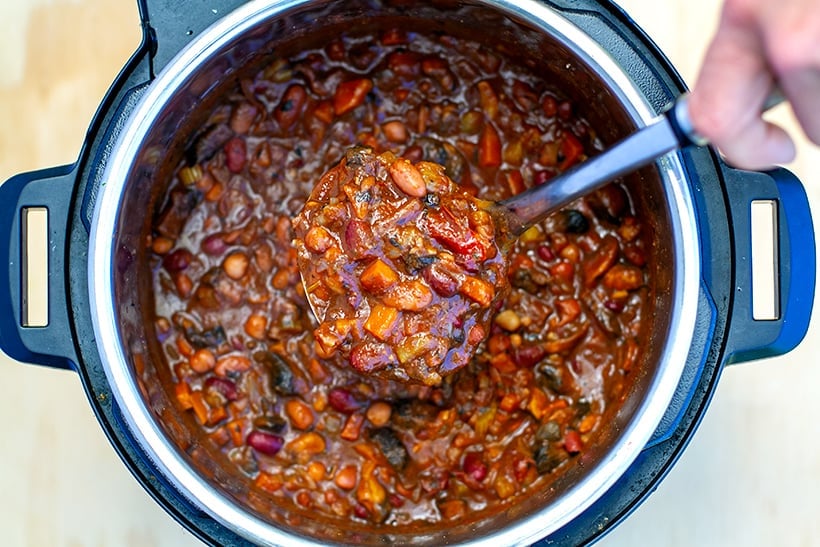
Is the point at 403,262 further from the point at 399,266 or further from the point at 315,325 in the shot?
the point at 315,325

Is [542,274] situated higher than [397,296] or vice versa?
[542,274]

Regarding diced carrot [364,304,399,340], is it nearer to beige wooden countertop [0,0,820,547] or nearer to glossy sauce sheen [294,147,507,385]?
glossy sauce sheen [294,147,507,385]

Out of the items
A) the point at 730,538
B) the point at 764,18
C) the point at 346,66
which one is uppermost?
the point at 346,66

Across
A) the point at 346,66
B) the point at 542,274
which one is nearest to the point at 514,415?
the point at 542,274

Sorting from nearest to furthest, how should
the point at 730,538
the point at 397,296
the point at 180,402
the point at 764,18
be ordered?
the point at 764,18 < the point at 397,296 < the point at 180,402 < the point at 730,538

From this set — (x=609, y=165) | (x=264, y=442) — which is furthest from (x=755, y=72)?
(x=264, y=442)

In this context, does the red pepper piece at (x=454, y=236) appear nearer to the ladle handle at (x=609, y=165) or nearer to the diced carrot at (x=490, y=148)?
the ladle handle at (x=609, y=165)

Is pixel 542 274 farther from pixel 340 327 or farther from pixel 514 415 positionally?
pixel 340 327
